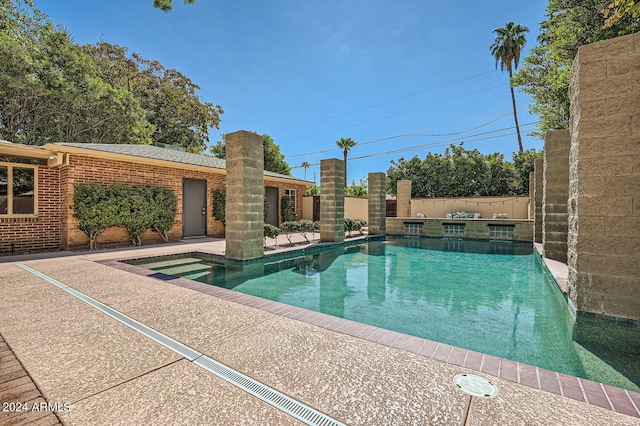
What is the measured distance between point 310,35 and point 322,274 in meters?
13.9

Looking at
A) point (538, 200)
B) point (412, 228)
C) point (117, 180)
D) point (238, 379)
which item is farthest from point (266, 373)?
point (412, 228)

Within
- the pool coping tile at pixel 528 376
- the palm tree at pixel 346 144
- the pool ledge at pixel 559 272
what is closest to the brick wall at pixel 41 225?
the pool coping tile at pixel 528 376

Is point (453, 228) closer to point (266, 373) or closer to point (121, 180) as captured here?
point (266, 373)

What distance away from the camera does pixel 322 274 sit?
23.4 ft

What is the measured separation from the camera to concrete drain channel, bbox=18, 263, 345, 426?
71.2 inches

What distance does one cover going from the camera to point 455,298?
205 inches

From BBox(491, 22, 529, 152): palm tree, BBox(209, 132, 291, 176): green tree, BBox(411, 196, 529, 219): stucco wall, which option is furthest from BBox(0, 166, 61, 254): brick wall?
BBox(491, 22, 529, 152): palm tree

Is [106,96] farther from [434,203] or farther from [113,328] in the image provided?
[434,203]

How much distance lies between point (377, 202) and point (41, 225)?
1280cm

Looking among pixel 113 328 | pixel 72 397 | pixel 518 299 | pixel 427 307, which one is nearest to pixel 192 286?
pixel 113 328

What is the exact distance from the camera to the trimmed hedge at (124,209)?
29.9 feet

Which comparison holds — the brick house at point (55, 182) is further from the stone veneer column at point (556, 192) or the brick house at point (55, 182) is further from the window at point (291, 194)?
the stone veneer column at point (556, 192)

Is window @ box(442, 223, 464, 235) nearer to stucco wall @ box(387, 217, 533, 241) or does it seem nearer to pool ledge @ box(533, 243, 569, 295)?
stucco wall @ box(387, 217, 533, 241)

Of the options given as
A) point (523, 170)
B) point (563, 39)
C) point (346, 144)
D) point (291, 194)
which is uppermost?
point (346, 144)
